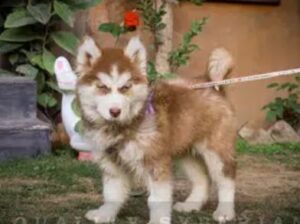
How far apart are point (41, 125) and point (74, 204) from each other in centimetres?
193

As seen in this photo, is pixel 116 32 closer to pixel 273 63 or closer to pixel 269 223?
pixel 273 63

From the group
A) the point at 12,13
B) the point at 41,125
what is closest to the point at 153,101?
the point at 41,125

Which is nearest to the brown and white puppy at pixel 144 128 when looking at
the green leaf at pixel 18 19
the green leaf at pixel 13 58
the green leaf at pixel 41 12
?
the green leaf at pixel 41 12

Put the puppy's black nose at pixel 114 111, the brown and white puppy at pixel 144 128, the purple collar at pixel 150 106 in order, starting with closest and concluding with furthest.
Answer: the puppy's black nose at pixel 114 111
the brown and white puppy at pixel 144 128
the purple collar at pixel 150 106

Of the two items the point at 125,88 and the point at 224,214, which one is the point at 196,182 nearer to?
the point at 224,214

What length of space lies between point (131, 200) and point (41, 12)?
2.77 metres

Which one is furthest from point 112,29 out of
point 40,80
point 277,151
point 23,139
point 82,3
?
point 277,151

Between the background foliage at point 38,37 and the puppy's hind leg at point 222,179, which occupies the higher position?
the background foliage at point 38,37

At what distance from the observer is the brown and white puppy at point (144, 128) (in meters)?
5.11

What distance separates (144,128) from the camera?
210 inches

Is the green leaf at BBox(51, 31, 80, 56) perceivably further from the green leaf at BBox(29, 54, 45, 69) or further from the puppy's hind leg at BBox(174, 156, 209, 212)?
the puppy's hind leg at BBox(174, 156, 209, 212)

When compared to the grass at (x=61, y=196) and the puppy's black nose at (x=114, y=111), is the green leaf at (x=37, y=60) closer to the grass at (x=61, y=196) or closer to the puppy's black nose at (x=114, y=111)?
the grass at (x=61, y=196)

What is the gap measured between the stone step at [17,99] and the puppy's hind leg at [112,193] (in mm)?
2726

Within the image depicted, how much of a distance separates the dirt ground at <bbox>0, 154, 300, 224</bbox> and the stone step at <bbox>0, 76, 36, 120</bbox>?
1.05 metres
